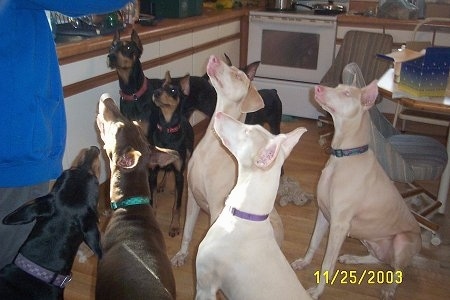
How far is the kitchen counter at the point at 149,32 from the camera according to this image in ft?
8.93

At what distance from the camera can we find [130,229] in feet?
5.97

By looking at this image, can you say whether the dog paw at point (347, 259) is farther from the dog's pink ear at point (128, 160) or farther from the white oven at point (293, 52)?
the white oven at point (293, 52)

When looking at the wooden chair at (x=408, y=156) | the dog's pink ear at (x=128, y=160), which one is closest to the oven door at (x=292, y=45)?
the wooden chair at (x=408, y=156)

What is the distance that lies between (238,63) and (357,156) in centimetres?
333

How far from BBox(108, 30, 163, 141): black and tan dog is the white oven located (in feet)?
7.38

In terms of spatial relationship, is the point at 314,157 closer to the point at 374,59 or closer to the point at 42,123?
the point at 374,59

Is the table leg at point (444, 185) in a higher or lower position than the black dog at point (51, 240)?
lower

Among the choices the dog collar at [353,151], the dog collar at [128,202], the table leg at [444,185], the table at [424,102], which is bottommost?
the table leg at [444,185]

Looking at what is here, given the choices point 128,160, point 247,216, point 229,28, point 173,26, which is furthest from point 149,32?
point 247,216

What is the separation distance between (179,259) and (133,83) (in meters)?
1.21

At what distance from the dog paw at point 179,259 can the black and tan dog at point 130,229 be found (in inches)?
33.3

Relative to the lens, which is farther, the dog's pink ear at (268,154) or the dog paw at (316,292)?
the dog paw at (316,292)

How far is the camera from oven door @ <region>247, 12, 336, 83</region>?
4910mm
